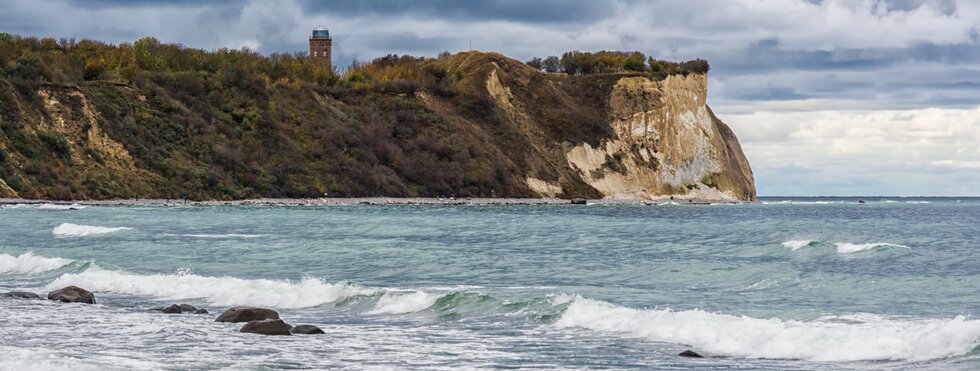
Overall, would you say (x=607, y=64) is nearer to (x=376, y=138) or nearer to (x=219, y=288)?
(x=376, y=138)

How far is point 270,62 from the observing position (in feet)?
443

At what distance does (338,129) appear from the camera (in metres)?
121

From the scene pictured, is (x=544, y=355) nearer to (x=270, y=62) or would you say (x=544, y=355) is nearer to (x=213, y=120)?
(x=213, y=120)

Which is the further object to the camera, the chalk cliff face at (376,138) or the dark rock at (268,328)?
the chalk cliff face at (376,138)

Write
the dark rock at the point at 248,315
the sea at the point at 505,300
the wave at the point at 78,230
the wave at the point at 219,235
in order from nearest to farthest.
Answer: the sea at the point at 505,300 < the dark rock at the point at 248,315 < the wave at the point at 219,235 < the wave at the point at 78,230

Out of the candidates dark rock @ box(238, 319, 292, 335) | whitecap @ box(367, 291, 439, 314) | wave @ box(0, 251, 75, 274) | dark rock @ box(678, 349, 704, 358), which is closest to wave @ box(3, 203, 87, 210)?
wave @ box(0, 251, 75, 274)

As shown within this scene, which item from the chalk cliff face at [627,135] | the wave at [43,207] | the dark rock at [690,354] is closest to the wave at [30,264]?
the dark rock at [690,354]

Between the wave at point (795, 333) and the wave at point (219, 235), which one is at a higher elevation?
the wave at point (219, 235)

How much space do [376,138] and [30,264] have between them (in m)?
88.9

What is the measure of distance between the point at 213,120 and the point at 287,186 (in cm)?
1076

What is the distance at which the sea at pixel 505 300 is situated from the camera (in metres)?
16.8

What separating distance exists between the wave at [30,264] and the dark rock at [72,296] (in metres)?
8.78

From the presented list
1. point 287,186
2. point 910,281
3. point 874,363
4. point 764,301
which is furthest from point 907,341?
point 287,186

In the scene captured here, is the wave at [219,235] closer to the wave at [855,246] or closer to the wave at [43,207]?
the wave at [855,246]
